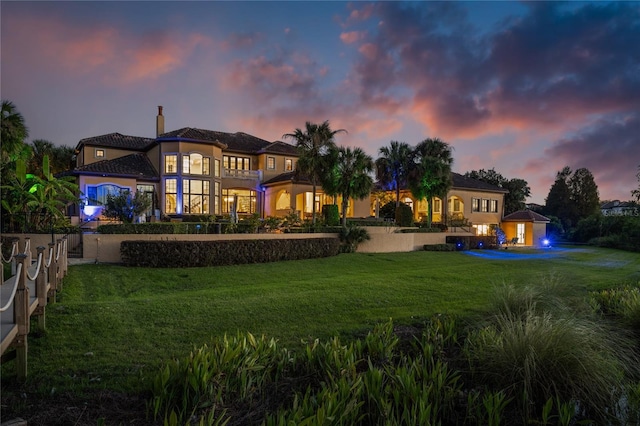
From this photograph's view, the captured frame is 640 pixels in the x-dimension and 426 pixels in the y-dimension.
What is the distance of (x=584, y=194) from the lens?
5531 cm

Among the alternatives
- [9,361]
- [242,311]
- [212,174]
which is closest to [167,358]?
[9,361]

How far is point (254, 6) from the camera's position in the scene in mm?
11734

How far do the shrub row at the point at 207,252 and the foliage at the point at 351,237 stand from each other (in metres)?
4.39

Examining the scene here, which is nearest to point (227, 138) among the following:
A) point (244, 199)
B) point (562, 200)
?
point (244, 199)

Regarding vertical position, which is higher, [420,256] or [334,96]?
[334,96]

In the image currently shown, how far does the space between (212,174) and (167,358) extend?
26.2 metres

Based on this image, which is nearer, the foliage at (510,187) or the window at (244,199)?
the window at (244,199)

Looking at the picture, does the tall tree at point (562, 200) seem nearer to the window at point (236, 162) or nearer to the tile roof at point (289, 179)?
the tile roof at point (289, 179)

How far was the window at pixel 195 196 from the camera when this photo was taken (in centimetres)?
2931

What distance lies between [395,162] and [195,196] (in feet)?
57.6

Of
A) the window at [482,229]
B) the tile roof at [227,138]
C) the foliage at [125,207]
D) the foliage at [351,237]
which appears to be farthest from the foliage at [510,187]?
the foliage at [125,207]

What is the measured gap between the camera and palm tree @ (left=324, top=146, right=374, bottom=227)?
26.4 m

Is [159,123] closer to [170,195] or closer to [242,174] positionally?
[170,195]

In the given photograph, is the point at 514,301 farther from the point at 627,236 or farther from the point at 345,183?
the point at 627,236
